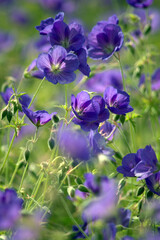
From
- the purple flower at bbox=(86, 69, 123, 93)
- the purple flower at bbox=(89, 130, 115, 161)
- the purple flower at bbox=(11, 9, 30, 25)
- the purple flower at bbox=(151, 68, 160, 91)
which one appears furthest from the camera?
the purple flower at bbox=(11, 9, 30, 25)

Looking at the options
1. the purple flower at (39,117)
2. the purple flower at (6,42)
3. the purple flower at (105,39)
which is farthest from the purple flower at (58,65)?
the purple flower at (6,42)

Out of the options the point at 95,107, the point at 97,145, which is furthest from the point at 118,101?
the point at 97,145

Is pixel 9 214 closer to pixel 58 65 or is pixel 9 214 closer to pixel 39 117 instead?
pixel 39 117

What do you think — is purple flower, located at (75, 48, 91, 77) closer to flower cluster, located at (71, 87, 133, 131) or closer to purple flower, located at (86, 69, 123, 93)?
flower cluster, located at (71, 87, 133, 131)

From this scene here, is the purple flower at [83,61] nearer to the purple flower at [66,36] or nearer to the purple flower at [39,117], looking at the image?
the purple flower at [66,36]

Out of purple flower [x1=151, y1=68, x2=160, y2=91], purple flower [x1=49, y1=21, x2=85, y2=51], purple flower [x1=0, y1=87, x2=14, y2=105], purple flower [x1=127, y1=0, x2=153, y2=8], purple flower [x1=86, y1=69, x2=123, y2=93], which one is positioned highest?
purple flower [x1=49, y1=21, x2=85, y2=51]

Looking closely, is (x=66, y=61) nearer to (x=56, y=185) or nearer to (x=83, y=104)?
(x=83, y=104)

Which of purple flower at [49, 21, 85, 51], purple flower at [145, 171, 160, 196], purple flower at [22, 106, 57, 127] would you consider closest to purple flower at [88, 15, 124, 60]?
purple flower at [49, 21, 85, 51]

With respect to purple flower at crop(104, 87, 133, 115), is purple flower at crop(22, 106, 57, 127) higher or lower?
higher
